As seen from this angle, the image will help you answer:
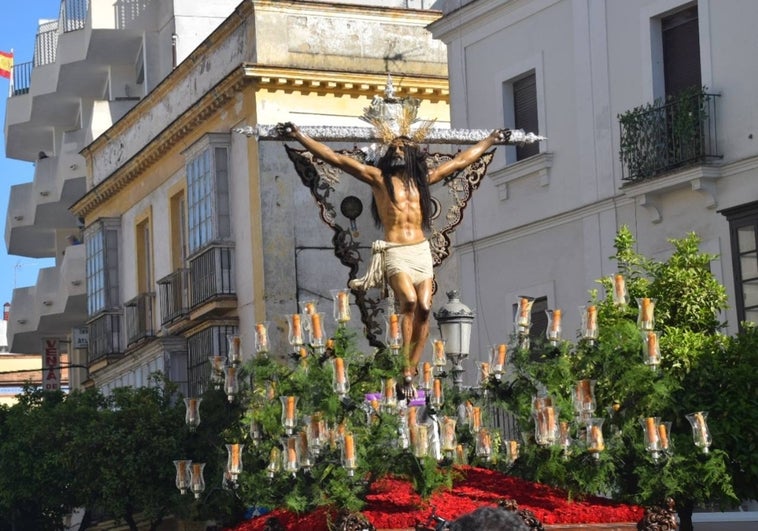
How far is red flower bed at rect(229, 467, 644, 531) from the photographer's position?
1171 centimetres

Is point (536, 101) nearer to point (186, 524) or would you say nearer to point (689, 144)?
point (689, 144)

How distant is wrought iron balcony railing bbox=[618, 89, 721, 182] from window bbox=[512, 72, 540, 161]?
234cm

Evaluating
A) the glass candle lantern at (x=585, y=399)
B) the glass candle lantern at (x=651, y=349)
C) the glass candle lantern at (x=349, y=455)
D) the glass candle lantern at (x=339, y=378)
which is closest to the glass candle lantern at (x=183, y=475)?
the glass candle lantern at (x=339, y=378)

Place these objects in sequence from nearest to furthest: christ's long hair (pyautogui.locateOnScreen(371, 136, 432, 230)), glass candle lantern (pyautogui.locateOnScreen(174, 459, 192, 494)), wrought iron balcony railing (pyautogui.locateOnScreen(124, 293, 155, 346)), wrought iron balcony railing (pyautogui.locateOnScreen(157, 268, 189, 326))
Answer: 1. christ's long hair (pyautogui.locateOnScreen(371, 136, 432, 230))
2. glass candle lantern (pyautogui.locateOnScreen(174, 459, 192, 494))
3. wrought iron balcony railing (pyautogui.locateOnScreen(157, 268, 189, 326))
4. wrought iron balcony railing (pyautogui.locateOnScreen(124, 293, 155, 346))

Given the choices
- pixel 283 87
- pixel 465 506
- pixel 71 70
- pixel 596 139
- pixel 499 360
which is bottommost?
pixel 465 506

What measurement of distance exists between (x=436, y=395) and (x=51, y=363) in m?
28.2

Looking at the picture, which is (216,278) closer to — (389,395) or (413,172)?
(413,172)

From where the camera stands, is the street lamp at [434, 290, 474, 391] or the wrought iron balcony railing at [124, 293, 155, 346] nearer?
the street lamp at [434, 290, 474, 391]

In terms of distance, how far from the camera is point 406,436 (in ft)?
39.2

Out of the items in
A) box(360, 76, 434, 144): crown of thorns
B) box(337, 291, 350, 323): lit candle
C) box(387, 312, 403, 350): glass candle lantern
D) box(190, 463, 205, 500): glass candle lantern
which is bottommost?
box(190, 463, 205, 500): glass candle lantern

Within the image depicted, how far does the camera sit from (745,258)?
61.8 ft

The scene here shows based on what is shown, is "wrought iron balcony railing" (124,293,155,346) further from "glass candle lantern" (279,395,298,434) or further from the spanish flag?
"glass candle lantern" (279,395,298,434)

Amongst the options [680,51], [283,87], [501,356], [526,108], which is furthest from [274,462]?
[283,87]

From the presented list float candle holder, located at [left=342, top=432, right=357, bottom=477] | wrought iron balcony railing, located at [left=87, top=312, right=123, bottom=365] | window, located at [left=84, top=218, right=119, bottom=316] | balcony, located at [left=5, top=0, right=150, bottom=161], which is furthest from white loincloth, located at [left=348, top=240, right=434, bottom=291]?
balcony, located at [left=5, top=0, right=150, bottom=161]
